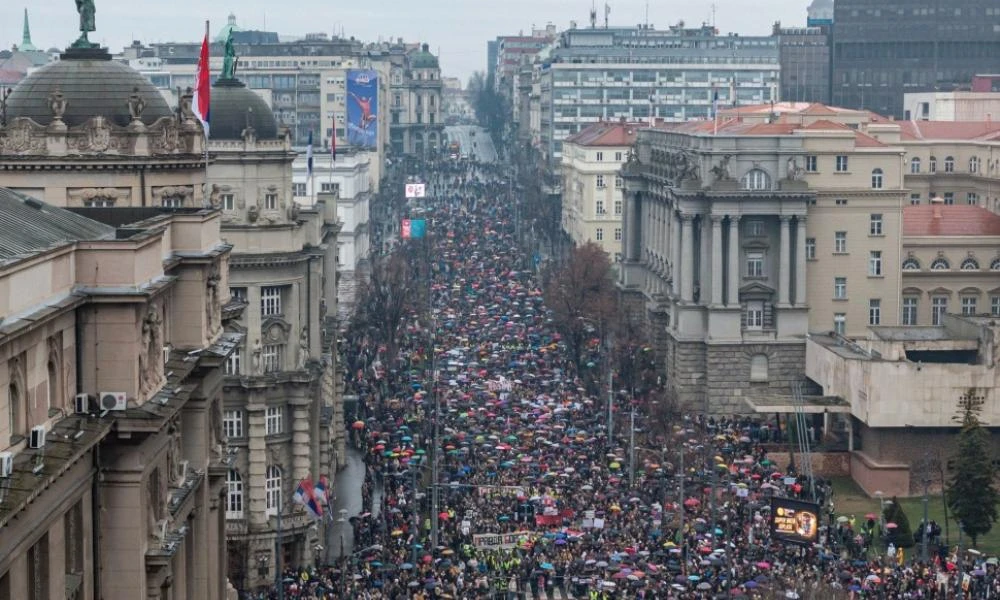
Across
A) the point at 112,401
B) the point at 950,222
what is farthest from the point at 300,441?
the point at 950,222

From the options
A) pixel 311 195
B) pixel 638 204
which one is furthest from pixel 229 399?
pixel 638 204

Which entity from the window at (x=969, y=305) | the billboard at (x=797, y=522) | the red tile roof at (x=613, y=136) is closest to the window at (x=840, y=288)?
the window at (x=969, y=305)

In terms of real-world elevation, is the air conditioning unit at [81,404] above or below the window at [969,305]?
above

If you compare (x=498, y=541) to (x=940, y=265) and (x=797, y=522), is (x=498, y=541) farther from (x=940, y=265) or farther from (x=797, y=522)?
(x=940, y=265)

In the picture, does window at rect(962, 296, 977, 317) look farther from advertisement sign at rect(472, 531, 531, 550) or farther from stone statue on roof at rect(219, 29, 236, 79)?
stone statue on roof at rect(219, 29, 236, 79)

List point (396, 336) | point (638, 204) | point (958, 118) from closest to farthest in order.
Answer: point (396, 336) < point (638, 204) < point (958, 118)

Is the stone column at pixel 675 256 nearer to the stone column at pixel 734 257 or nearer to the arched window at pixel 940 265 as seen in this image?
the stone column at pixel 734 257

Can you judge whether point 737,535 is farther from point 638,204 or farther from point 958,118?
point 958,118
